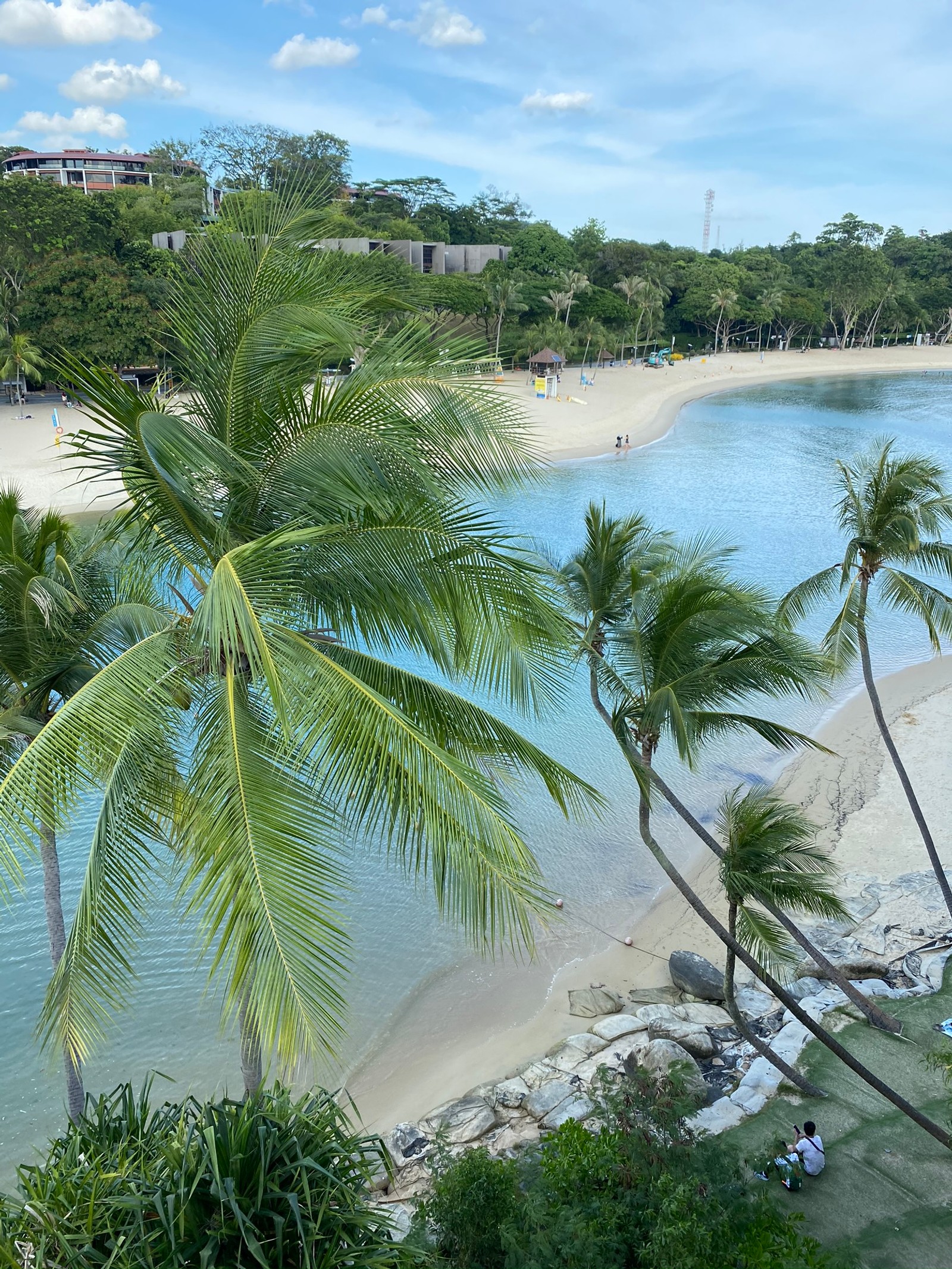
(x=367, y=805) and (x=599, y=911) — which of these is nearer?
(x=367, y=805)

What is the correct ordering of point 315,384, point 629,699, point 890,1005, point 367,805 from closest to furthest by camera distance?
point 367,805
point 315,384
point 629,699
point 890,1005

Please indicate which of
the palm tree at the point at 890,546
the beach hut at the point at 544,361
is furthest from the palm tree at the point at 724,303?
the palm tree at the point at 890,546

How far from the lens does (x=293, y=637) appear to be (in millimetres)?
4180

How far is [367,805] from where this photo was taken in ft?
13.6

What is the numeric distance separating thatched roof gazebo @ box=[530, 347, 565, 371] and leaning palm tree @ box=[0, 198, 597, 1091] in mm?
44957

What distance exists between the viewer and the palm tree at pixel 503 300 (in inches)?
2078

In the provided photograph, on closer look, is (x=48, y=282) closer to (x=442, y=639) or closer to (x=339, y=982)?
(x=339, y=982)

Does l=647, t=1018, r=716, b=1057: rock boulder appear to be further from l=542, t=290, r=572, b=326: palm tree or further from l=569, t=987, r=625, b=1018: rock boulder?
l=542, t=290, r=572, b=326: palm tree

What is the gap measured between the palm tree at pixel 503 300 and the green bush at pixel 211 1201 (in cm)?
5203

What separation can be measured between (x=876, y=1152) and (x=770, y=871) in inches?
96.9

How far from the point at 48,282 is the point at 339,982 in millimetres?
31277

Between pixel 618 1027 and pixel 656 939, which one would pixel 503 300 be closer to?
pixel 656 939

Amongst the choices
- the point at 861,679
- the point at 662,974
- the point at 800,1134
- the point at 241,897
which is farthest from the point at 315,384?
the point at 861,679

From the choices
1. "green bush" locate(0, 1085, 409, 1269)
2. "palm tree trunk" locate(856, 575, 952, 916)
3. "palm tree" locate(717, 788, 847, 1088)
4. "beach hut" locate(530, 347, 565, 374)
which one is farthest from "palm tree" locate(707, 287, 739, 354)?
"green bush" locate(0, 1085, 409, 1269)
